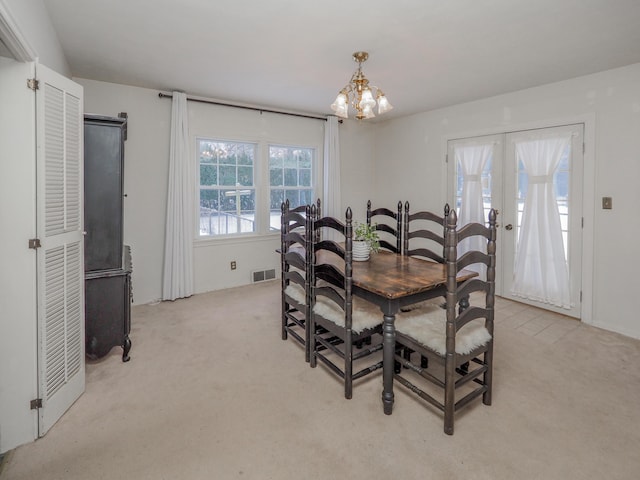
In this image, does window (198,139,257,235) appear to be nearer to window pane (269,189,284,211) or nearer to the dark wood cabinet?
window pane (269,189,284,211)

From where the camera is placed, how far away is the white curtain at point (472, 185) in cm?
418

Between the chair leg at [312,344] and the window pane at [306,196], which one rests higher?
the window pane at [306,196]

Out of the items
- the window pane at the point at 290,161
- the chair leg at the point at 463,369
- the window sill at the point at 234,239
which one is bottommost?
the chair leg at the point at 463,369

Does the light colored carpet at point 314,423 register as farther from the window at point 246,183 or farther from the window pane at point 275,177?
the window pane at point 275,177

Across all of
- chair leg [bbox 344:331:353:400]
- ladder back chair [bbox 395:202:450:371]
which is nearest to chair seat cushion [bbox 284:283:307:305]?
chair leg [bbox 344:331:353:400]

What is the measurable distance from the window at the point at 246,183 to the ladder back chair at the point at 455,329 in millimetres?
3015

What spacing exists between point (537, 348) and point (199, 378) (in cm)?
267

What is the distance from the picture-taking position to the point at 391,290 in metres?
1.91

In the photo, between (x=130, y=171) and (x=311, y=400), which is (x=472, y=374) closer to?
(x=311, y=400)

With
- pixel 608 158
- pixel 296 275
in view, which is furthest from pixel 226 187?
pixel 608 158

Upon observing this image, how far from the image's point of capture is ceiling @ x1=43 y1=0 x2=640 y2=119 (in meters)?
2.15

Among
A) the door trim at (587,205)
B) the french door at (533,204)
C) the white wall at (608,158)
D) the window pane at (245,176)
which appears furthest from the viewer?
the window pane at (245,176)

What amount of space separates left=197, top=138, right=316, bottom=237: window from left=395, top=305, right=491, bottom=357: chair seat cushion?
2991 millimetres

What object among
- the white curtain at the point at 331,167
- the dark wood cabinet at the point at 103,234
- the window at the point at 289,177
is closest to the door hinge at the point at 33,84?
the dark wood cabinet at the point at 103,234
